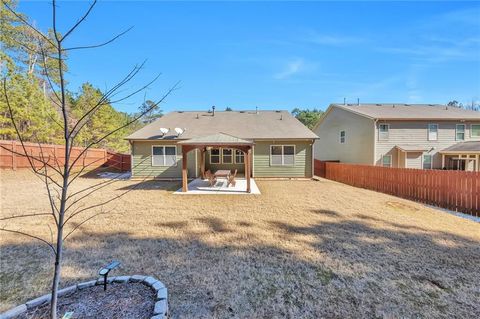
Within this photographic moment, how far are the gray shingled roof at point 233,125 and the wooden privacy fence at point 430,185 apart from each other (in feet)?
14.1

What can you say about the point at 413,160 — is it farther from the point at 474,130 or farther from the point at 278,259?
the point at 278,259

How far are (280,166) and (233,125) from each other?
4.89m

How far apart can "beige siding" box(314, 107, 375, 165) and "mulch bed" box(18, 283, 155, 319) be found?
1793cm

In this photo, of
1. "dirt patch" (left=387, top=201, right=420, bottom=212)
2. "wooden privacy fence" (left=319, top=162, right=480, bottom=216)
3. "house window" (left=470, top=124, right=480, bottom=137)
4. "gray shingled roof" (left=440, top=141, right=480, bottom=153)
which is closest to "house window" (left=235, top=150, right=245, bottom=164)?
"wooden privacy fence" (left=319, top=162, right=480, bottom=216)

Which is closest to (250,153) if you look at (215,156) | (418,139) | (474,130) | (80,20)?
(215,156)

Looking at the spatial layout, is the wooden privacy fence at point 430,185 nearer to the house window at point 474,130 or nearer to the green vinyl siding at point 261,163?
the green vinyl siding at point 261,163

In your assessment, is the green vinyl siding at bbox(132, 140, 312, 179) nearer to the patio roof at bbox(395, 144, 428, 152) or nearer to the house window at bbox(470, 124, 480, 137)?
the patio roof at bbox(395, 144, 428, 152)

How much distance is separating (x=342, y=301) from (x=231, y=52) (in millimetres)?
12360

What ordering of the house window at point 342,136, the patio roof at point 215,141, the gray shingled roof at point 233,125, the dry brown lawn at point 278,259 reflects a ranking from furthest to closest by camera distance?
the house window at point 342,136
the gray shingled roof at point 233,125
the patio roof at point 215,141
the dry brown lawn at point 278,259

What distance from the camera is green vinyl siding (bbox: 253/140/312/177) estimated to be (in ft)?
47.1

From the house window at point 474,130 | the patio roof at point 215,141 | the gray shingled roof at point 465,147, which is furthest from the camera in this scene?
the house window at point 474,130

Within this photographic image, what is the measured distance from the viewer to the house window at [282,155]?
14.4 meters

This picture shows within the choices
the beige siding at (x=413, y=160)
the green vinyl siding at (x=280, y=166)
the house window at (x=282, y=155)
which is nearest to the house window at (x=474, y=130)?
the beige siding at (x=413, y=160)

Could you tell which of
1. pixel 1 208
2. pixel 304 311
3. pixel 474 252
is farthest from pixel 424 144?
pixel 1 208
